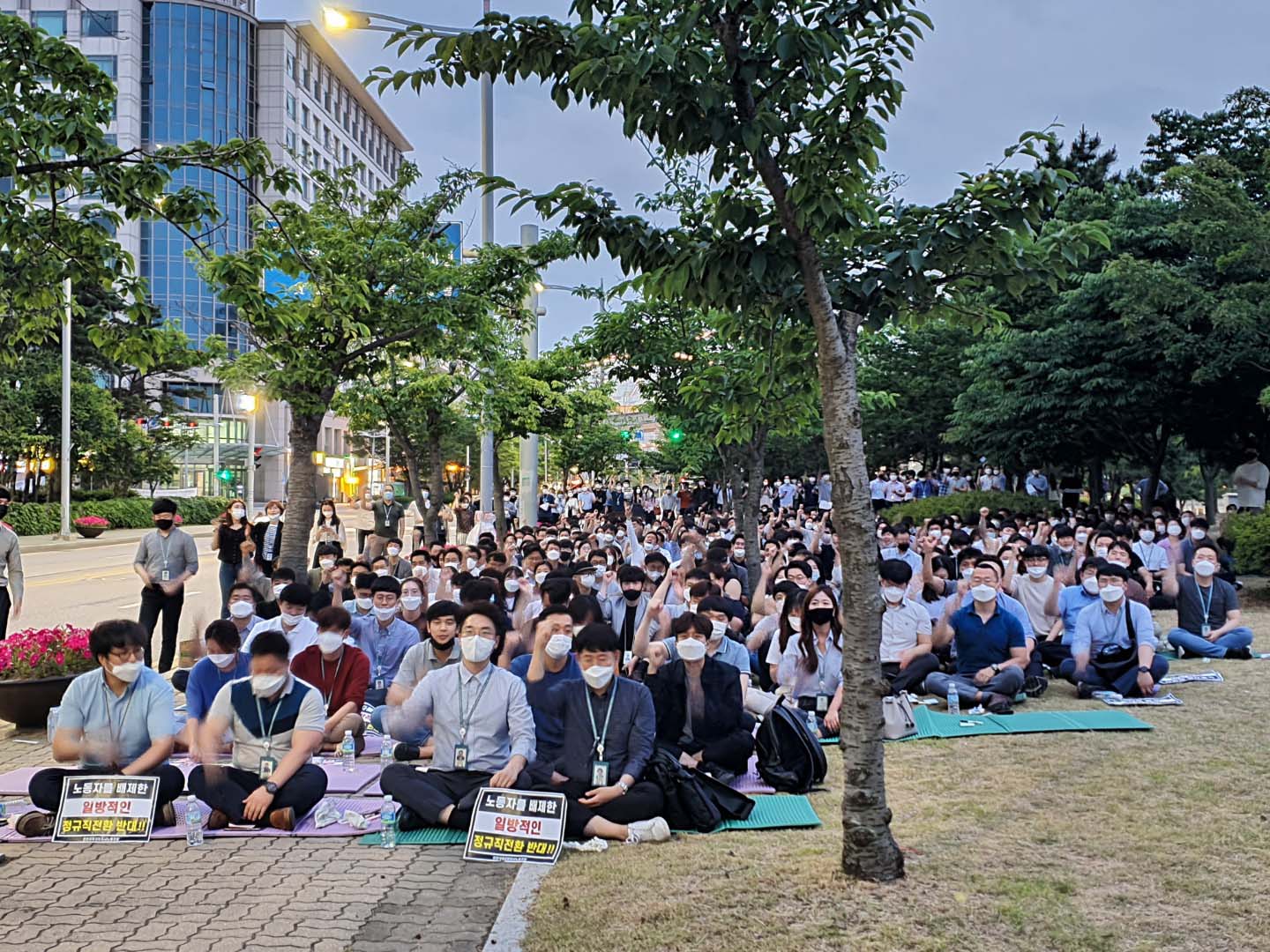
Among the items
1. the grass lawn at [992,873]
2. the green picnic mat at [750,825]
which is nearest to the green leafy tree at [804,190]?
the grass lawn at [992,873]

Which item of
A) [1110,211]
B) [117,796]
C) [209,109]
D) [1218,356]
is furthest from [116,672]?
[209,109]

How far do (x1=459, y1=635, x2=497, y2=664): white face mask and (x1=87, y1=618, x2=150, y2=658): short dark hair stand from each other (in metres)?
2.03

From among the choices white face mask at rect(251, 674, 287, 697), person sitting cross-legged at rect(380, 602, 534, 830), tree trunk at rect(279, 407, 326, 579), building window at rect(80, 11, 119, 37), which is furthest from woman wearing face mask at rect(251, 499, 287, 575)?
building window at rect(80, 11, 119, 37)

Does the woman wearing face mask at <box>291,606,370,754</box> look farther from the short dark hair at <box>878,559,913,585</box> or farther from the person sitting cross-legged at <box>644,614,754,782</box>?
the short dark hair at <box>878,559,913,585</box>

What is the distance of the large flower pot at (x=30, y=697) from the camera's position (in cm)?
905

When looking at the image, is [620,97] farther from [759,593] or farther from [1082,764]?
[759,593]

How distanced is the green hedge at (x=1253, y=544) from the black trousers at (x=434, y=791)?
1312 cm

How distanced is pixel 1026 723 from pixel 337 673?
567 centimetres

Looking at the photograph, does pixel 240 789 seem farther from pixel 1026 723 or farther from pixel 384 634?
pixel 1026 723

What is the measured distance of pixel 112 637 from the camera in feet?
22.0

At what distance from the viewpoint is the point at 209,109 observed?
238 feet

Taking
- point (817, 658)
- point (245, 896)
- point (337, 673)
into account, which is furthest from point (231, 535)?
point (245, 896)

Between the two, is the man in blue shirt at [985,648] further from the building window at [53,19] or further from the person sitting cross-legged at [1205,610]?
the building window at [53,19]

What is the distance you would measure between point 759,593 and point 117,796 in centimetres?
703
